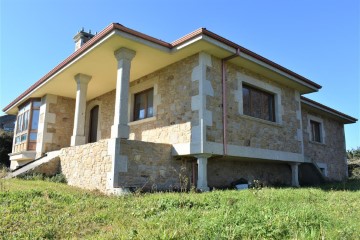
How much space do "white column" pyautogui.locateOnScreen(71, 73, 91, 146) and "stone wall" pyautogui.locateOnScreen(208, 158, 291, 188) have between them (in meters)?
4.45

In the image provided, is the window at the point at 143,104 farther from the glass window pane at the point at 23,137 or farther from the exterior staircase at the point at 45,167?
the glass window pane at the point at 23,137

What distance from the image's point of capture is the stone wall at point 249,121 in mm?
8992

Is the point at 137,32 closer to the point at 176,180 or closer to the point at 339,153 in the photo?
the point at 176,180

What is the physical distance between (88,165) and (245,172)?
5.20m

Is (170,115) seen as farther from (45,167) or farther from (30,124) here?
(30,124)

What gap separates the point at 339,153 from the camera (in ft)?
57.4

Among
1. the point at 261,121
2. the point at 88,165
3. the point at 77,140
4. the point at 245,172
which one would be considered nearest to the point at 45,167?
the point at 77,140

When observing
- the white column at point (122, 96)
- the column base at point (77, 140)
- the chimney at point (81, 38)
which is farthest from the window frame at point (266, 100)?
the chimney at point (81, 38)

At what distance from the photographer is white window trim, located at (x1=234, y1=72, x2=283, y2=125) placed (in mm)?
9812

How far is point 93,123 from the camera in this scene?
1411 centimetres

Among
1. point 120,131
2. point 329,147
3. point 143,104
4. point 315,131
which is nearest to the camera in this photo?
point 120,131

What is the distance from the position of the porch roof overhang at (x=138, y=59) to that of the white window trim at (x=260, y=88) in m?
0.35

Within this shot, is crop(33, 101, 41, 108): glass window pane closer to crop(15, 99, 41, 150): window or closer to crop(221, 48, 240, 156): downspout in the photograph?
crop(15, 99, 41, 150): window

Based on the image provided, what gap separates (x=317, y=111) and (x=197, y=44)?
9940 mm
